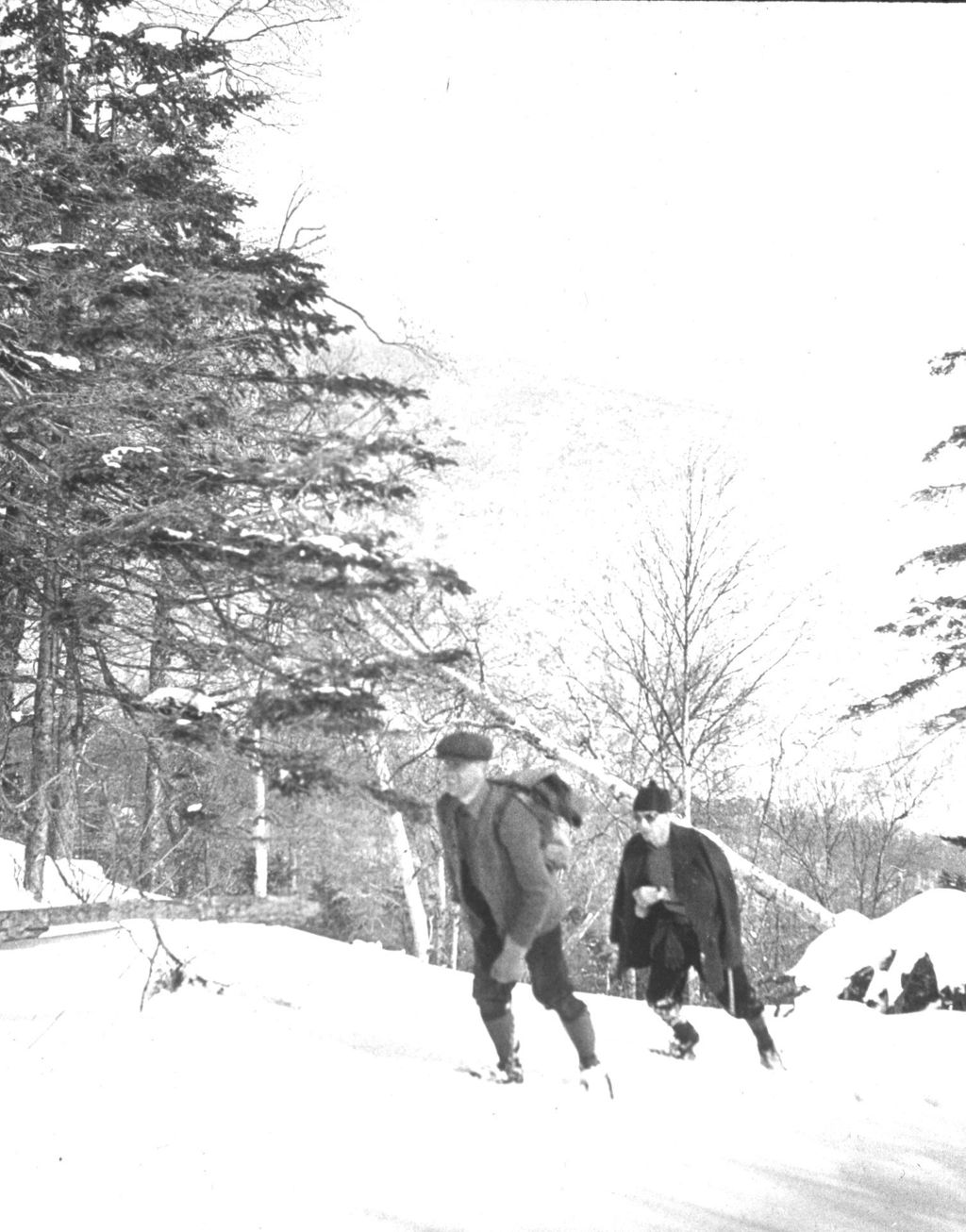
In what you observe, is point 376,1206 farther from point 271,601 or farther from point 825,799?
point 825,799

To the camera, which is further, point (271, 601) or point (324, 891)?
point (324, 891)

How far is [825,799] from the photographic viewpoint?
1505 inches

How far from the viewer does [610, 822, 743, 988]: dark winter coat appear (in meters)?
7.04

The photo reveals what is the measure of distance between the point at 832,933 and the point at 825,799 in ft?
92.9

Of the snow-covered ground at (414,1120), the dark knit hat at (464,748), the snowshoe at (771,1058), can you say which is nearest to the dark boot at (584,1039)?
the snow-covered ground at (414,1120)

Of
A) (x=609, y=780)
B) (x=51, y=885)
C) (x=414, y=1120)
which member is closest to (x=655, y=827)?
(x=414, y=1120)

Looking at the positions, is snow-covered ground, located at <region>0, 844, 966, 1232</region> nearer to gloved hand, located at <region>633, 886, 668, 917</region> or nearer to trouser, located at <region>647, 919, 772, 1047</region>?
trouser, located at <region>647, 919, 772, 1047</region>

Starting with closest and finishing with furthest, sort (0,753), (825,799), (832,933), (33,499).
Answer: (33,499) → (0,753) → (832,933) → (825,799)

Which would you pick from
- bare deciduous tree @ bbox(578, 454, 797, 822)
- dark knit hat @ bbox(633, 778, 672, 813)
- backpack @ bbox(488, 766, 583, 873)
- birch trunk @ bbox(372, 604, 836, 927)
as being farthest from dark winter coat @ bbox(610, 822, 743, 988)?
bare deciduous tree @ bbox(578, 454, 797, 822)

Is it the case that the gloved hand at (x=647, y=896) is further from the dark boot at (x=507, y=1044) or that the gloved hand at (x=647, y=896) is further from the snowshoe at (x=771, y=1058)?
the dark boot at (x=507, y=1044)

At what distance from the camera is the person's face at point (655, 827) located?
6984 mm

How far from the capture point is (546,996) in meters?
5.97

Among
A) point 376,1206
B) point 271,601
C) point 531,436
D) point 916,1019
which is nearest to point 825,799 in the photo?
point 916,1019

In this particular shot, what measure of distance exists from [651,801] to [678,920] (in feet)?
2.67
